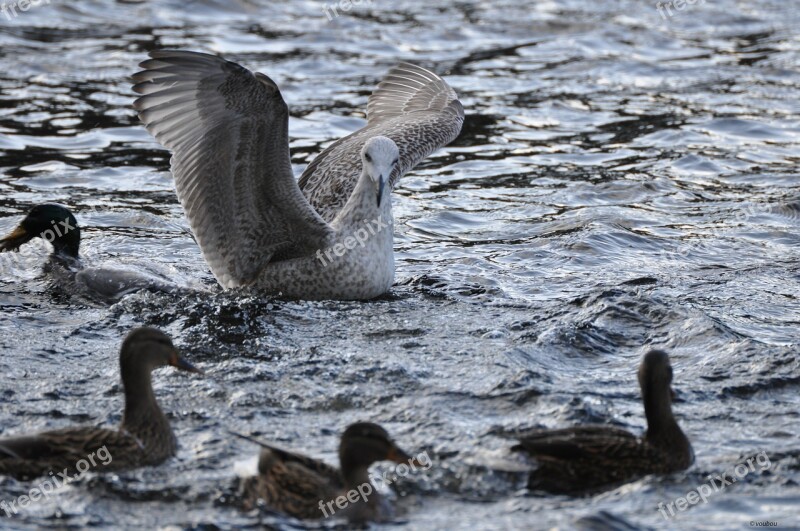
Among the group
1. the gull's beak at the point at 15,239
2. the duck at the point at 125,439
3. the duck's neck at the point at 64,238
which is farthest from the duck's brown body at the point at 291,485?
the gull's beak at the point at 15,239

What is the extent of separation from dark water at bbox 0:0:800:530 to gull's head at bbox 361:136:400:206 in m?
0.90

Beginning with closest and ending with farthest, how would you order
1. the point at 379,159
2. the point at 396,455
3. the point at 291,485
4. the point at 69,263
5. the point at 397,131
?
the point at 291,485
the point at 396,455
the point at 379,159
the point at 69,263
the point at 397,131

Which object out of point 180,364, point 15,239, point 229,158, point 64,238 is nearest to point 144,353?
point 180,364

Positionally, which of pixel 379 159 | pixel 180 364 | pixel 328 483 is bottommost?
pixel 328 483

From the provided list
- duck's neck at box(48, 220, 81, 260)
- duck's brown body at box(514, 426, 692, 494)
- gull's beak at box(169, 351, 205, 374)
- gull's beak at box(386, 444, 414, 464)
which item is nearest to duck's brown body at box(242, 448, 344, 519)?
gull's beak at box(386, 444, 414, 464)

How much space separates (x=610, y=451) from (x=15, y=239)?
18.3 feet

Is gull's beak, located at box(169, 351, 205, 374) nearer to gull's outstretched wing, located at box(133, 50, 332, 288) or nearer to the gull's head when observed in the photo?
gull's outstretched wing, located at box(133, 50, 332, 288)

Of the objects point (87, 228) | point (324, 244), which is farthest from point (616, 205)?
point (87, 228)

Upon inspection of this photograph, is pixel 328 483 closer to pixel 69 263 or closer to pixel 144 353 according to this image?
pixel 144 353

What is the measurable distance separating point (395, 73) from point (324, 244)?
3.57 metres

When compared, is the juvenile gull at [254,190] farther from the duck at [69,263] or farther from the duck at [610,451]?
the duck at [610,451]

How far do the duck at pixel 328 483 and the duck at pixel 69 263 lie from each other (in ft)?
12.0

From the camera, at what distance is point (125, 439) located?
21.0 ft

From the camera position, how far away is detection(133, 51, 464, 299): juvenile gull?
28.4 feet
